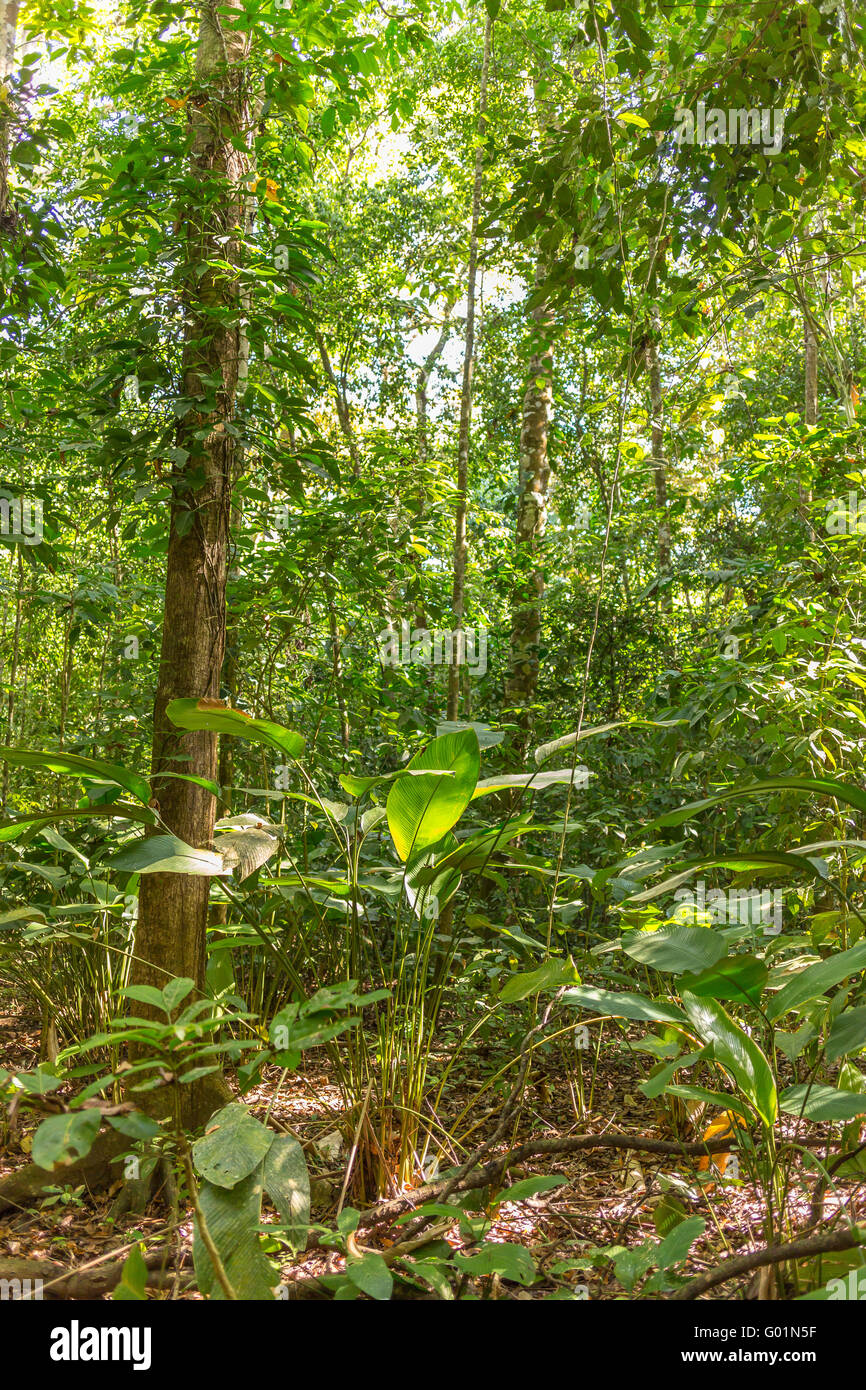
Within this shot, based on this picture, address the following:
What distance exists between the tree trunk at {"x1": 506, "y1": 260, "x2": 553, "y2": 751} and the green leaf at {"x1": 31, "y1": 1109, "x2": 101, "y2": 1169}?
12.2 ft

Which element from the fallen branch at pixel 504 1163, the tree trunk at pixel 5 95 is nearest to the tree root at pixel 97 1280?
the fallen branch at pixel 504 1163

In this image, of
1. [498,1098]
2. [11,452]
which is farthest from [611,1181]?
[11,452]

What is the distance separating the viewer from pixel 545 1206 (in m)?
2.00

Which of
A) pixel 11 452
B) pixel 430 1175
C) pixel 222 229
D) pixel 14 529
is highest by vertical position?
pixel 222 229

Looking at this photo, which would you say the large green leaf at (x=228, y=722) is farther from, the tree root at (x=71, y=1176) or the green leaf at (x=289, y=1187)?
the tree root at (x=71, y=1176)

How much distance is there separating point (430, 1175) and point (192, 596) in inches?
60.4

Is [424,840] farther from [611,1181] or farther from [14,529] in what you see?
[14,529]

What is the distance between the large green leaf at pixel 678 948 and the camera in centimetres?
141

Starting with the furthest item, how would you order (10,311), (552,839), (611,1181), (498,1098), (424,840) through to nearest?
(552,839)
(10,311)
(498,1098)
(611,1181)
(424,840)

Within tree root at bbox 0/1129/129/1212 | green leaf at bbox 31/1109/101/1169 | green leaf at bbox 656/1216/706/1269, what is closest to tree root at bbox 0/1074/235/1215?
tree root at bbox 0/1129/129/1212

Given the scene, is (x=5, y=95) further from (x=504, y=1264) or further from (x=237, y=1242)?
(x=504, y=1264)

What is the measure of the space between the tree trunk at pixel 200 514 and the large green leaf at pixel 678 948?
3.52 feet

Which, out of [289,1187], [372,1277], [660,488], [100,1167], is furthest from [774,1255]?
[660,488]
